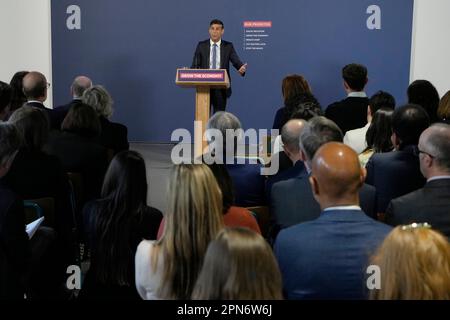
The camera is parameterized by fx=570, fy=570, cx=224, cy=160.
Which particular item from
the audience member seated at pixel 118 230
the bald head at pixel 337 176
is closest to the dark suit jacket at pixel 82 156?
the audience member seated at pixel 118 230

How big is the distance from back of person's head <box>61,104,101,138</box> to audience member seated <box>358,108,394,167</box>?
175cm

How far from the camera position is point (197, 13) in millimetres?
8477

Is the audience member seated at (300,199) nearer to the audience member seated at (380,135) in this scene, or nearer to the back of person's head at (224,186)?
the back of person's head at (224,186)

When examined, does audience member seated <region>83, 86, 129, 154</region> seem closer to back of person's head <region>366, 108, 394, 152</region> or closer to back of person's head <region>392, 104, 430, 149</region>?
back of person's head <region>366, 108, 394, 152</region>

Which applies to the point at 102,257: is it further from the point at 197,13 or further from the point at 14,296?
the point at 197,13

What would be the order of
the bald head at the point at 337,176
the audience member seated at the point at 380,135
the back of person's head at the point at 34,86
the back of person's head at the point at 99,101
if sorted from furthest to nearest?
1. the back of person's head at the point at 34,86
2. the back of person's head at the point at 99,101
3. the audience member seated at the point at 380,135
4. the bald head at the point at 337,176

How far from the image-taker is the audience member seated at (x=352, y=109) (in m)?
4.75

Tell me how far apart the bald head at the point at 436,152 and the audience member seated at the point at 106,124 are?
247 centimetres

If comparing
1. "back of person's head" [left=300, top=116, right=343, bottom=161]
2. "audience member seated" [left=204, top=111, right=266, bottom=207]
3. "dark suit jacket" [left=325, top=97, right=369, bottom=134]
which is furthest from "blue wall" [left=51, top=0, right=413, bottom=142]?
"back of person's head" [left=300, top=116, right=343, bottom=161]

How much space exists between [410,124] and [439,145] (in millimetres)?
737

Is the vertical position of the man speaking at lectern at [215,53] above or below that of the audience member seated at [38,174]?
above

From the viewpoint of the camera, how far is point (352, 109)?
476 centimetres

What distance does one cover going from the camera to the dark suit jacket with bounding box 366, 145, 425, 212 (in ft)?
10.3
